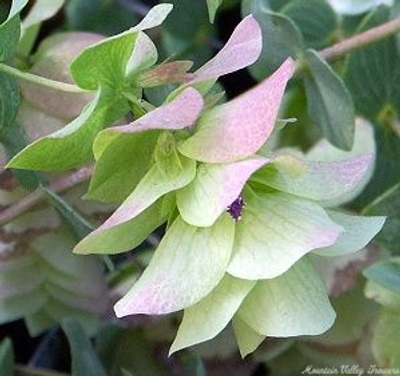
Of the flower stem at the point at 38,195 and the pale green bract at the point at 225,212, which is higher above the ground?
the pale green bract at the point at 225,212

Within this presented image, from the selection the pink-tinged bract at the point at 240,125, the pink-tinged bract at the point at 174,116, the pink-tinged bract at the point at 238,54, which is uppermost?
the pink-tinged bract at the point at 174,116

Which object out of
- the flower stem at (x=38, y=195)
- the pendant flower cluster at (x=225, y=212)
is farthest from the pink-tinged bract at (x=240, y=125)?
the flower stem at (x=38, y=195)

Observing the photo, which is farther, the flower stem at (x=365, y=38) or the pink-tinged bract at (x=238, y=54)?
the flower stem at (x=365, y=38)

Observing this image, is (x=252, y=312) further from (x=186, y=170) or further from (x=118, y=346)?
(x=118, y=346)

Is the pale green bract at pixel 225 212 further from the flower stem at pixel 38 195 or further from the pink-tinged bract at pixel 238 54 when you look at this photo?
the flower stem at pixel 38 195

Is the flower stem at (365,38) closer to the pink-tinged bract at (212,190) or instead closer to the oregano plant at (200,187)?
the oregano plant at (200,187)

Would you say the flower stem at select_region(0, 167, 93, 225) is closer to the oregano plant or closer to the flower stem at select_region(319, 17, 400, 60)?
the oregano plant

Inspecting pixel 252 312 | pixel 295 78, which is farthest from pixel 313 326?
pixel 295 78
